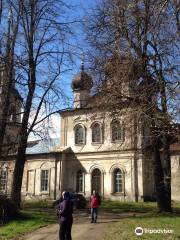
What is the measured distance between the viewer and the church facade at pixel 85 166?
36781 millimetres

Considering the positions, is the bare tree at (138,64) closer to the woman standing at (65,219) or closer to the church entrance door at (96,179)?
the woman standing at (65,219)

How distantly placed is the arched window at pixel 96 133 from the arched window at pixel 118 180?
3672 millimetres

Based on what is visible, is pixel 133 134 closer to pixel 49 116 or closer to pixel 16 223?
pixel 49 116

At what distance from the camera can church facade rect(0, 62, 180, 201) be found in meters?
36.8

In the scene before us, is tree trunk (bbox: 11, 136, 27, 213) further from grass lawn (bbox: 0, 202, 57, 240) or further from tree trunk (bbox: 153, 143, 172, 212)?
tree trunk (bbox: 153, 143, 172, 212)

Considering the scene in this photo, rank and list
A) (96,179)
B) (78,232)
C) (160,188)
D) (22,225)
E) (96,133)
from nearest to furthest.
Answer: (78,232)
(22,225)
(160,188)
(96,179)
(96,133)

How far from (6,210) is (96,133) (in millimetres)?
21778

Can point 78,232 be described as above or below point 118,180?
below

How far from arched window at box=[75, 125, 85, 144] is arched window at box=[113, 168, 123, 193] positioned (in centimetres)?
508

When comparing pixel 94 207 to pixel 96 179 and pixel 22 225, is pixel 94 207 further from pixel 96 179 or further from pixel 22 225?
pixel 96 179

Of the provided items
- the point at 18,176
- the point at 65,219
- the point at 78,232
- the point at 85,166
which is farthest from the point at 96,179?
the point at 65,219

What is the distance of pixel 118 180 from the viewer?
125 ft

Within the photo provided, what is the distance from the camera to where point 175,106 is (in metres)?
10.9

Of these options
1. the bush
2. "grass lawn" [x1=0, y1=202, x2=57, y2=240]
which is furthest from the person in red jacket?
the bush
